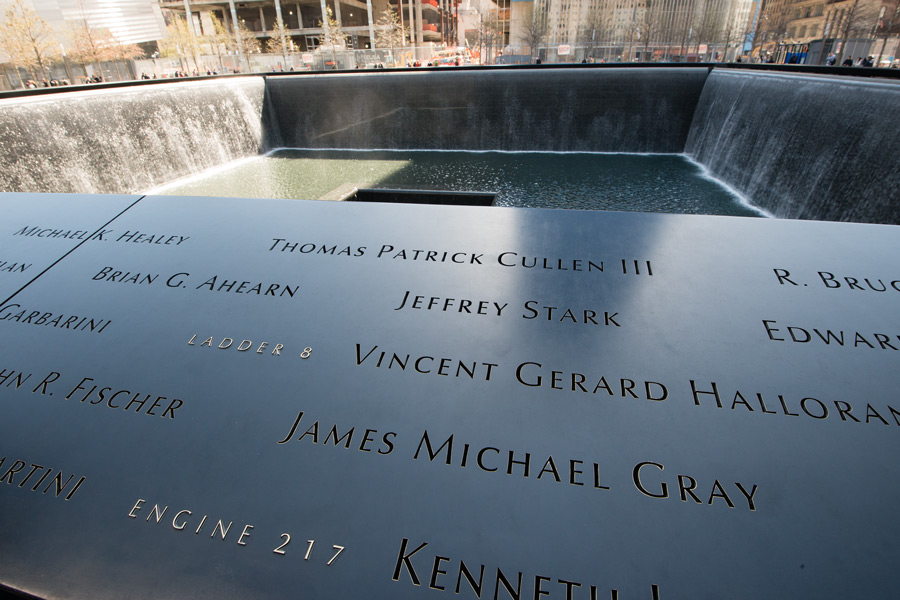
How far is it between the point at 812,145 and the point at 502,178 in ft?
17.1

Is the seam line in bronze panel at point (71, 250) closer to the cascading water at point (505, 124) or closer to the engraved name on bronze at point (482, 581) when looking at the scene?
the engraved name on bronze at point (482, 581)

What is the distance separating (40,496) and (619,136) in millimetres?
12926

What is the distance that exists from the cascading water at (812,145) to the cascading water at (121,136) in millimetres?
11096

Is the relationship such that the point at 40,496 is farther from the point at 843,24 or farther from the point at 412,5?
the point at 412,5

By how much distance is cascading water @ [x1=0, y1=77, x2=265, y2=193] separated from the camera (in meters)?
7.69

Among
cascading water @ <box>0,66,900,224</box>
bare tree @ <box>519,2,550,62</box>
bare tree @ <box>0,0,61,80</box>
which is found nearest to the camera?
cascading water @ <box>0,66,900,224</box>

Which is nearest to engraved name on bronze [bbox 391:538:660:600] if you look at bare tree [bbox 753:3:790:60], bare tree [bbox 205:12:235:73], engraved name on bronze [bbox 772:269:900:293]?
engraved name on bronze [bbox 772:269:900:293]

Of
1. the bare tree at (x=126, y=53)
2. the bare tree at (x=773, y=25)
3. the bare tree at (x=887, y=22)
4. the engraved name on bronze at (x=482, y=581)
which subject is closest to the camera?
the engraved name on bronze at (x=482, y=581)

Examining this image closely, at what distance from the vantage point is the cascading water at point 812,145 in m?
5.41

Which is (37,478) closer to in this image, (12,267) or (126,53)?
(12,267)

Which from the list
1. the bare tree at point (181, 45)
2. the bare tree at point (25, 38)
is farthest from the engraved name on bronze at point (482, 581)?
the bare tree at point (181, 45)

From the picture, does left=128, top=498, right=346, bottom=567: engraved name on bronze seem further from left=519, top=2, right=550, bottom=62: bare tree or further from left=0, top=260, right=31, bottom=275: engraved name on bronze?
left=519, top=2, right=550, bottom=62: bare tree

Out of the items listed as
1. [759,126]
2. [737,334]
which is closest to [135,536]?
[737,334]

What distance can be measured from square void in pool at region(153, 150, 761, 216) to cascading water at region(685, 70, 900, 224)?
1.71 feet
